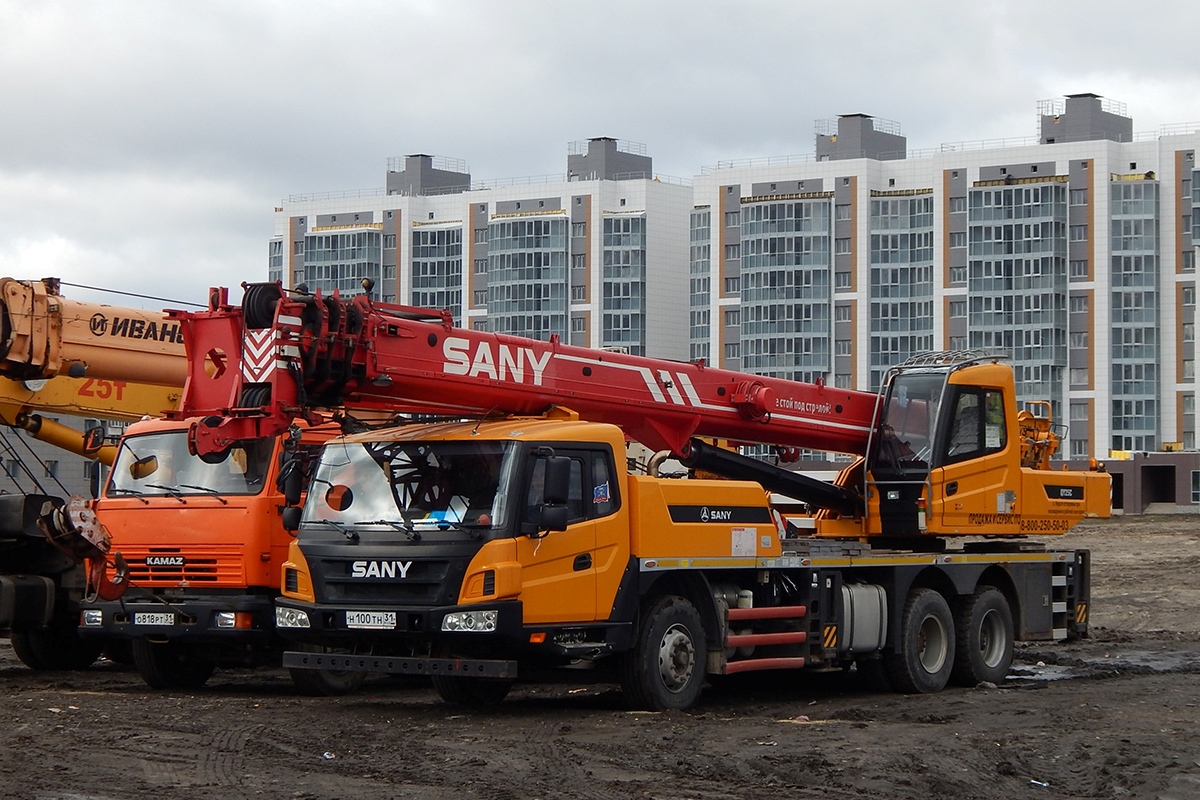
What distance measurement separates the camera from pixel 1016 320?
323ft

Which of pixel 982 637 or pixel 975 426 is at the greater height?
pixel 975 426

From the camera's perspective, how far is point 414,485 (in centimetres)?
1468

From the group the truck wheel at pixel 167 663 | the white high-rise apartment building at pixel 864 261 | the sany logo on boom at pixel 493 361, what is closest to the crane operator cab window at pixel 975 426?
the sany logo on boom at pixel 493 361

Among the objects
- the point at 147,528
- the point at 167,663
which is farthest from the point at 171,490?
the point at 167,663

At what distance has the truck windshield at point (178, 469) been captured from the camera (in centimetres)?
1698

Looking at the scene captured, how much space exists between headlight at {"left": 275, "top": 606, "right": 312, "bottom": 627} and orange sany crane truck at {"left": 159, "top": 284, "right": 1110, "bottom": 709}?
55mm

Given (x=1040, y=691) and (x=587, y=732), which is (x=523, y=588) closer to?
(x=587, y=732)

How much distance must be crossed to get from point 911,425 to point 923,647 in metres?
2.50

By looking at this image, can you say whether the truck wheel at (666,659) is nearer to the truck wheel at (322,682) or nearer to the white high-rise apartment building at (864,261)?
the truck wheel at (322,682)

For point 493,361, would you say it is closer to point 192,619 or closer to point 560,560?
point 560,560

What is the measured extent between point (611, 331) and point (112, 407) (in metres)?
93.1

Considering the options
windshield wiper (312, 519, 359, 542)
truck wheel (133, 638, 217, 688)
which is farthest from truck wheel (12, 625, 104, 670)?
windshield wiper (312, 519, 359, 542)

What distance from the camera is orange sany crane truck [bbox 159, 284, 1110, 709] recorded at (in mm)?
14055

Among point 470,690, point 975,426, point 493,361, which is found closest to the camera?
point 493,361
